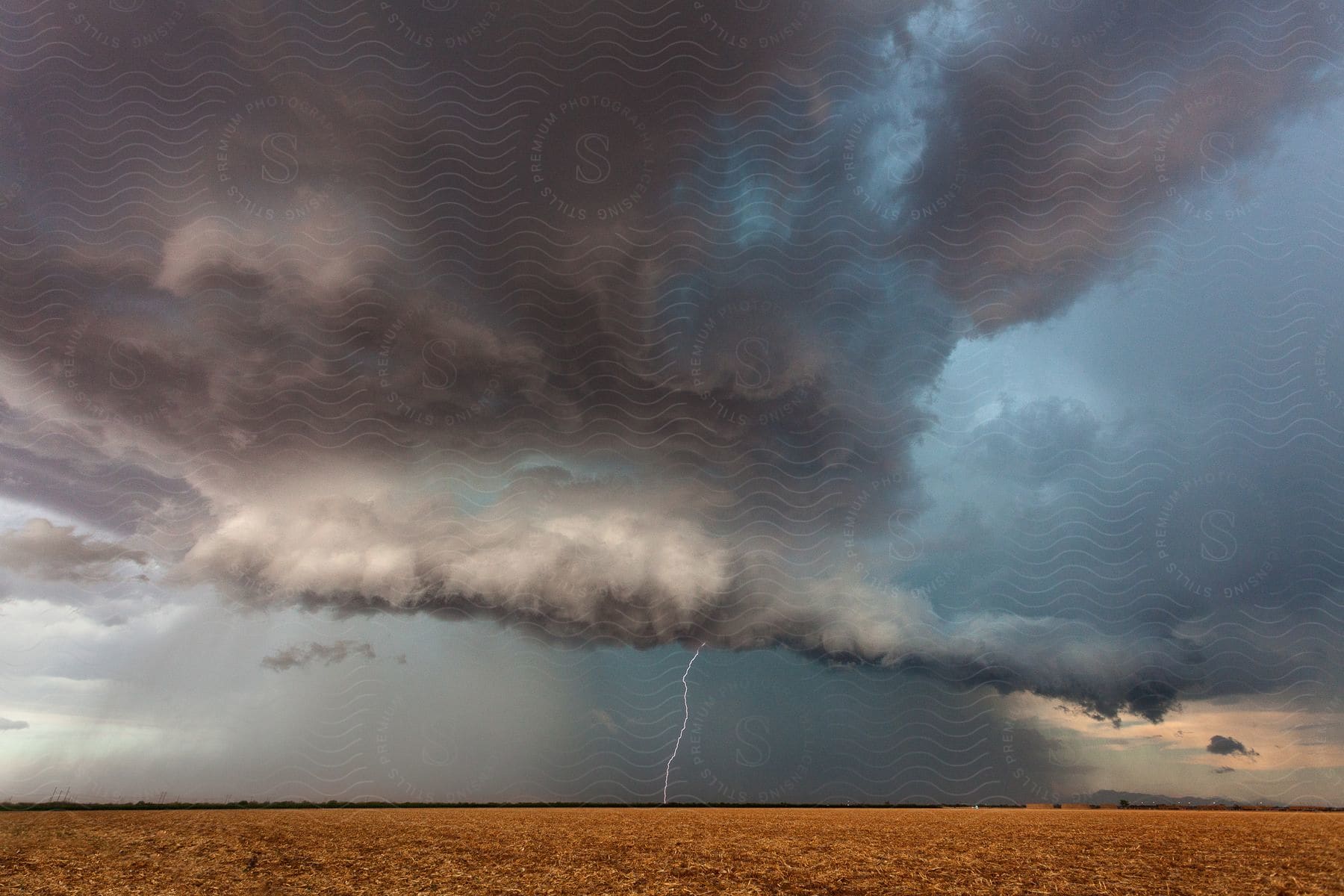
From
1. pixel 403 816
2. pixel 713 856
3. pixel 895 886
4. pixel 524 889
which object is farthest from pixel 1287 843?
pixel 403 816

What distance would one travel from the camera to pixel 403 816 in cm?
4519

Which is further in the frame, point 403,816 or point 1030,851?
point 403,816

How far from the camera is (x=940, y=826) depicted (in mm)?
39062

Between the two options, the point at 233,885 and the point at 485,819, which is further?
the point at 485,819

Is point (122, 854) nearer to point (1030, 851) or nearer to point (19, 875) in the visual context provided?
point (19, 875)

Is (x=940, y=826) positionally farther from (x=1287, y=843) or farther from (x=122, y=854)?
(x=122, y=854)

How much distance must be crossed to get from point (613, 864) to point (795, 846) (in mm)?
8180

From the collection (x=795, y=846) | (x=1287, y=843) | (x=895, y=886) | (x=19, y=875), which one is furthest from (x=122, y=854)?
(x=1287, y=843)

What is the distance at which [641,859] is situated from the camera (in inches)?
1061

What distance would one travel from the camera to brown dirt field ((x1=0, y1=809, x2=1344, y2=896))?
22.7 m

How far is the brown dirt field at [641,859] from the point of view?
22656 millimetres

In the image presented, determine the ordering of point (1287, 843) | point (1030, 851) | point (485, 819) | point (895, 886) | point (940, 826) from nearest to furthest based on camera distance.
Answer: point (895, 886)
point (1030, 851)
point (1287, 843)
point (940, 826)
point (485, 819)

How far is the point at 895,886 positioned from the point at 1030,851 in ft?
30.3

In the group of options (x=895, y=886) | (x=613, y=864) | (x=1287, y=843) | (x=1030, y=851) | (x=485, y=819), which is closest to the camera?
(x=895, y=886)
